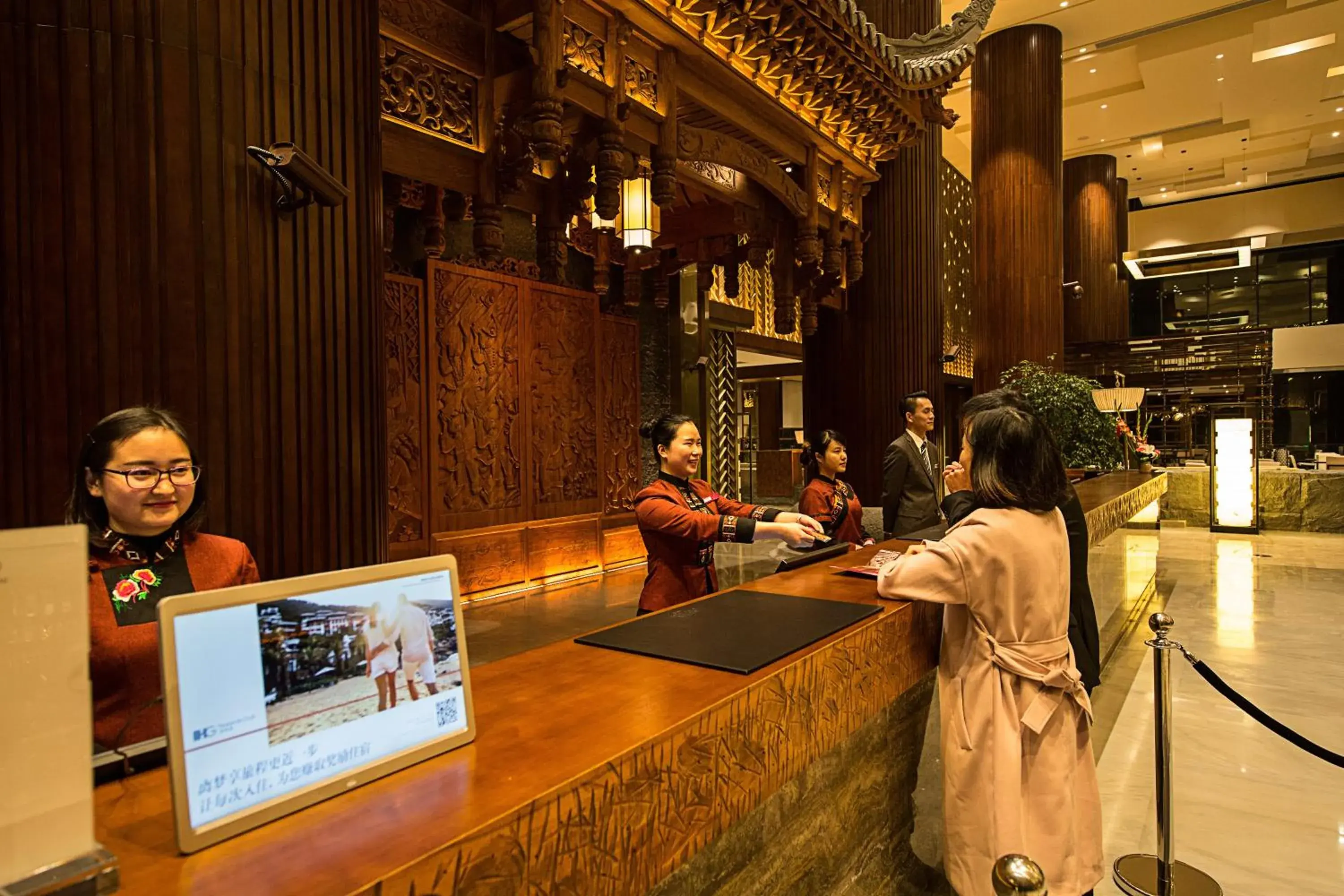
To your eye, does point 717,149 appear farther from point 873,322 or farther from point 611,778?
point 611,778

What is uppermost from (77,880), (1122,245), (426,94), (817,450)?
(1122,245)

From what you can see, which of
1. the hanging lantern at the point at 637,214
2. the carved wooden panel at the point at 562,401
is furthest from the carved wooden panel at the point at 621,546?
the hanging lantern at the point at 637,214

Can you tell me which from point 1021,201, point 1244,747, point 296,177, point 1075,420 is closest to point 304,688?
point 296,177

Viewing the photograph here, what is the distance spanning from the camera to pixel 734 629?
1696mm

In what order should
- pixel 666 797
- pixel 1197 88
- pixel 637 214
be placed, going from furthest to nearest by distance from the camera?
pixel 1197 88, pixel 637 214, pixel 666 797

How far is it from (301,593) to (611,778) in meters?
0.46

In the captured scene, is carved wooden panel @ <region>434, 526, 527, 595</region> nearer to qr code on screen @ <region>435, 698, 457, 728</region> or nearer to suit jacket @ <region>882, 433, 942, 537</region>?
suit jacket @ <region>882, 433, 942, 537</region>

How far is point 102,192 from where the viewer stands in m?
1.62

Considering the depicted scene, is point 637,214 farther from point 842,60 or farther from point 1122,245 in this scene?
point 1122,245

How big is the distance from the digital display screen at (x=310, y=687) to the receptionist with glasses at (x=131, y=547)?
0.78 meters

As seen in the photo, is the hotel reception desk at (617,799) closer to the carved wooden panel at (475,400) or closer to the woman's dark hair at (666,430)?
the woman's dark hair at (666,430)

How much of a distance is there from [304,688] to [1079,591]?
244 cm

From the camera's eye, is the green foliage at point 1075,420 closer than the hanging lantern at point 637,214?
No

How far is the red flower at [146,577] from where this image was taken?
5.01 ft
